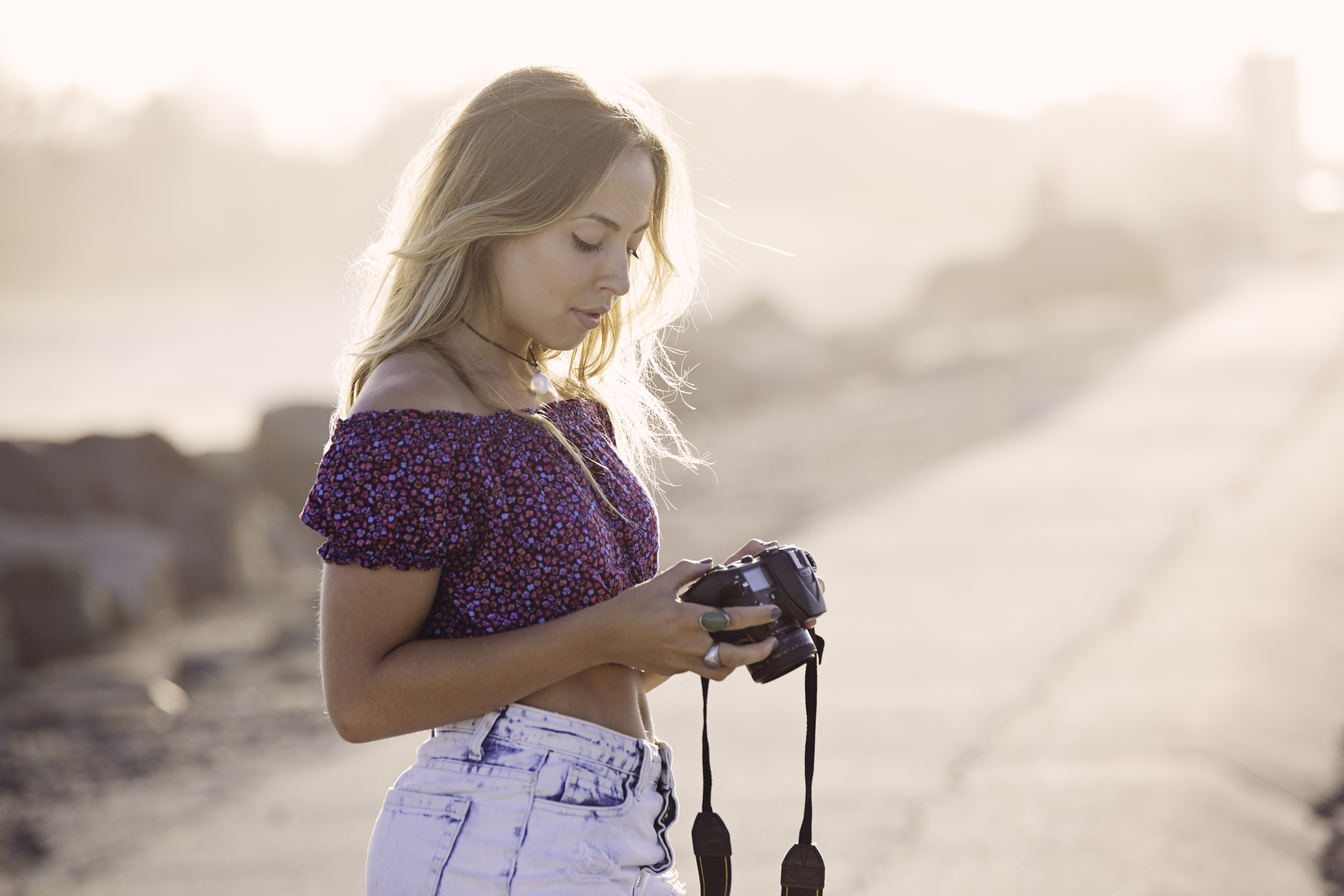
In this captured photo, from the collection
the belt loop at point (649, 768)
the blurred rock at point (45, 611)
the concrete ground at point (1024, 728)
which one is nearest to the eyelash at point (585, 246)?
the belt loop at point (649, 768)

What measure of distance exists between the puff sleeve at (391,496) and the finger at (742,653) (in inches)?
14.4

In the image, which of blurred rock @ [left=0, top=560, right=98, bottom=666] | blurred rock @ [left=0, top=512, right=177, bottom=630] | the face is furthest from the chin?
blurred rock @ [left=0, top=512, right=177, bottom=630]

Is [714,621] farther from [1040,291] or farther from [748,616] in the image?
[1040,291]

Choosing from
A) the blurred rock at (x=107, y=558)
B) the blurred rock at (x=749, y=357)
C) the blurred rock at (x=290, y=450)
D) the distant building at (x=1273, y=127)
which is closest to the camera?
the blurred rock at (x=107, y=558)

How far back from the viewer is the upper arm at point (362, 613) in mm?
1591

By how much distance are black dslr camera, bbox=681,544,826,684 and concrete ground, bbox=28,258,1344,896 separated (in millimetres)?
2031

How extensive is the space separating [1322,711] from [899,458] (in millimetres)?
6650

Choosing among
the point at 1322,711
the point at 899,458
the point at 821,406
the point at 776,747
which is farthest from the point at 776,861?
the point at 821,406

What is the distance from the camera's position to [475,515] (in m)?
1.65

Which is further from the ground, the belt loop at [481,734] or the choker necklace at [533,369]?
the choker necklace at [533,369]

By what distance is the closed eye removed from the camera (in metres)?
1.79

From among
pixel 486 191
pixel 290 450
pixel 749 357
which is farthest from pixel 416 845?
pixel 749 357

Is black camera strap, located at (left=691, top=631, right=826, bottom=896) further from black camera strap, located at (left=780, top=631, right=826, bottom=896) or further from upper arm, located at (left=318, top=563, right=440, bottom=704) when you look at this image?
upper arm, located at (left=318, top=563, right=440, bottom=704)

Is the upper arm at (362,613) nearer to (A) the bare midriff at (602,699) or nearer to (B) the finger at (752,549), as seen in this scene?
(A) the bare midriff at (602,699)
